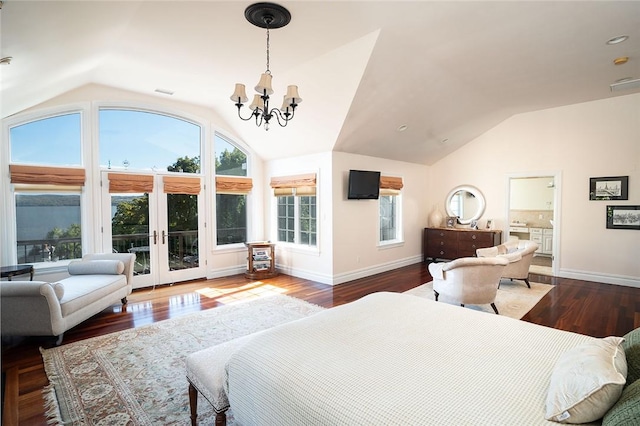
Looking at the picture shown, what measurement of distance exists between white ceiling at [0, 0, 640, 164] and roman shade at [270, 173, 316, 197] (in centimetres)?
61

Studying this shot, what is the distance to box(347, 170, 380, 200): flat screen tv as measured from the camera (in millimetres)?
5552

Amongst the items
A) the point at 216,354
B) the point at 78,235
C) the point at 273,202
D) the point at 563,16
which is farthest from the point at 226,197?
the point at 563,16

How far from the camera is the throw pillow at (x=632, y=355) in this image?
3.95ft

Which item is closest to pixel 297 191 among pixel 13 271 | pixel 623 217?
pixel 13 271

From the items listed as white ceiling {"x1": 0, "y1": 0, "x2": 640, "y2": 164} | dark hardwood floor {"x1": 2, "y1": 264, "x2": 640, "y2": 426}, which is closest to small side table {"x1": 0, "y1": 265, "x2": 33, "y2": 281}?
dark hardwood floor {"x1": 2, "y1": 264, "x2": 640, "y2": 426}

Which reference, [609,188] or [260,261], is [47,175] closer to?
[260,261]

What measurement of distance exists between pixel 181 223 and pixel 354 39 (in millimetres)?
4304

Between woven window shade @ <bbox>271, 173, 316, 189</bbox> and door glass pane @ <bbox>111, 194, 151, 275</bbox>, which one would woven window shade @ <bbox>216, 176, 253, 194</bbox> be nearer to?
woven window shade @ <bbox>271, 173, 316, 189</bbox>

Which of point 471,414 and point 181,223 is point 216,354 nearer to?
point 471,414

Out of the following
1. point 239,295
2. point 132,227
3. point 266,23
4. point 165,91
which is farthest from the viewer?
point 132,227

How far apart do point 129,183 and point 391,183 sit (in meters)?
4.90

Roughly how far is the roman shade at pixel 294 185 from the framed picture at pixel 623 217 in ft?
17.2

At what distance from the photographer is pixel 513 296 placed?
4.71 meters

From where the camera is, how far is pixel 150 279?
5297 mm
